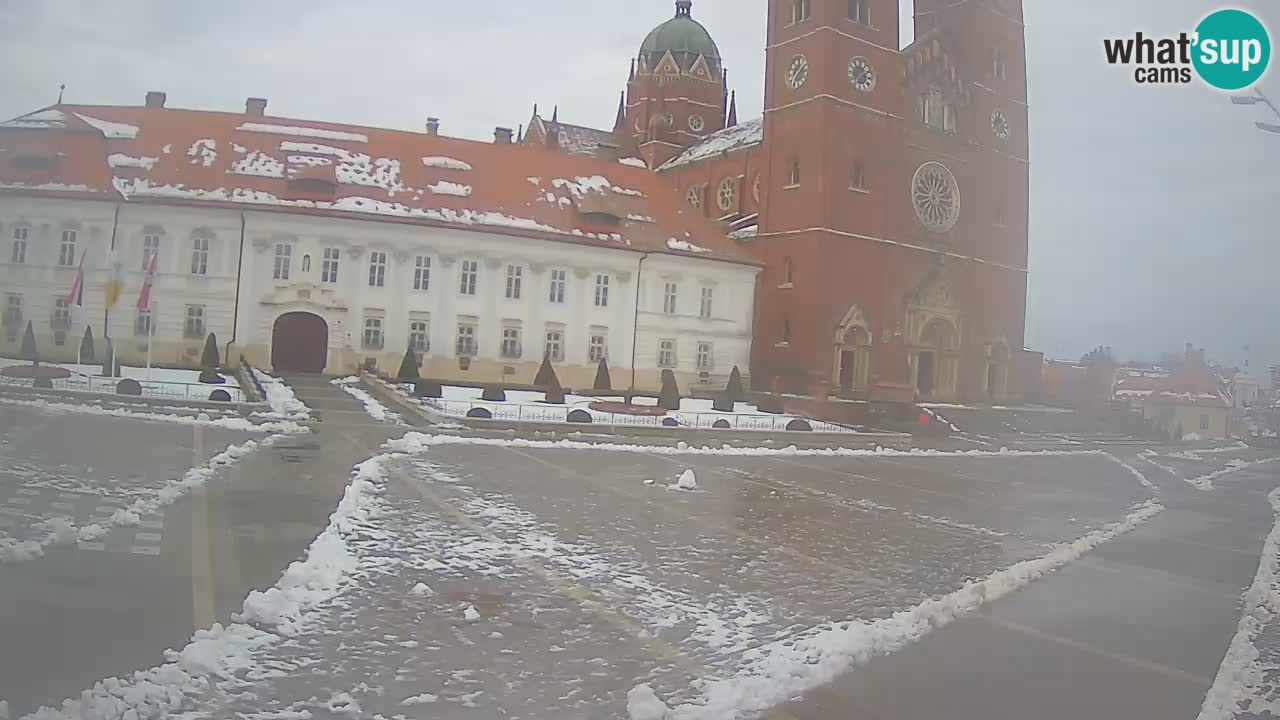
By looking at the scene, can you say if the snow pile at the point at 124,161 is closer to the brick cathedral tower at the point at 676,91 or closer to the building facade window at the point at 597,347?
the building facade window at the point at 597,347

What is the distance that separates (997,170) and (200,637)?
3371 cm

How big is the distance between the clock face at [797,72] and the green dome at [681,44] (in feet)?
72.2

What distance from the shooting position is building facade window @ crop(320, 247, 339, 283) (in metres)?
33.1

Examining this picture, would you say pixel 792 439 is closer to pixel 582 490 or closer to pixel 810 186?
pixel 582 490

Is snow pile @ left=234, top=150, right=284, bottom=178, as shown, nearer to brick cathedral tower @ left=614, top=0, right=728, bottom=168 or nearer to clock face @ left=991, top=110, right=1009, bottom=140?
clock face @ left=991, top=110, right=1009, bottom=140

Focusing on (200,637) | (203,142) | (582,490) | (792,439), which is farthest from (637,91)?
(200,637)

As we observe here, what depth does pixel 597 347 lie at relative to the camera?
3578 centimetres

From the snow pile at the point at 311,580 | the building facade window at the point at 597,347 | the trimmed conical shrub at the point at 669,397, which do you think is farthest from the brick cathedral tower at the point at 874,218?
the snow pile at the point at 311,580

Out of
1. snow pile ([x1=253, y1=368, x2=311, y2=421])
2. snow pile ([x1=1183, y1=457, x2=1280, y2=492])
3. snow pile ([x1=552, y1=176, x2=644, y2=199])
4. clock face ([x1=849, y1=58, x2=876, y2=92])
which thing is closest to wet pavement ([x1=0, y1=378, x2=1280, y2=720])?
snow pile ([x1=1183, y1=457, x2=1280, y2=492])

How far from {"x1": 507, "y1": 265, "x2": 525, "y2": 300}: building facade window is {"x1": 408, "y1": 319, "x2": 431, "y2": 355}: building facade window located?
329 centimetres

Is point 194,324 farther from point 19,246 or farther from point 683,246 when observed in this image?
point 19,246

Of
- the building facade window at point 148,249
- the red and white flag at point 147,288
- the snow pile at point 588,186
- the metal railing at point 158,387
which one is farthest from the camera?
the snow pile at point 588,186

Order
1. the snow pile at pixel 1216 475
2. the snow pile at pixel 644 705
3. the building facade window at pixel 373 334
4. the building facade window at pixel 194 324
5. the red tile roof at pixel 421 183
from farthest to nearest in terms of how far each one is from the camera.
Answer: the building facade window at pixel 373 334, the red tile roof at pixel 421 183, the building facade window at pixel 194 324, the snow pile at pixel 1216 475, the snow pile at pixel 644 705

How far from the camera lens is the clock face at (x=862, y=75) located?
3712cm
